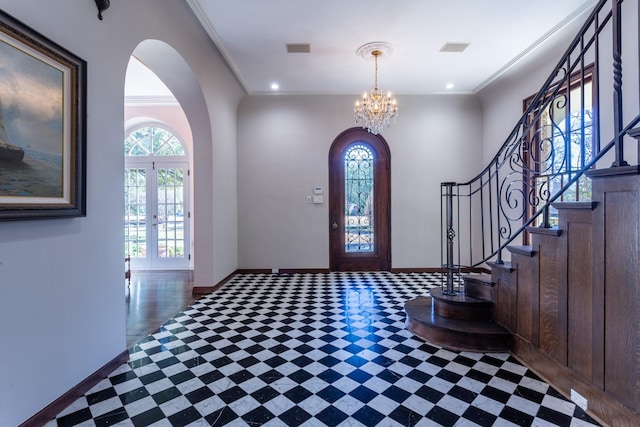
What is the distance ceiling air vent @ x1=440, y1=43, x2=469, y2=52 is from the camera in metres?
3.98

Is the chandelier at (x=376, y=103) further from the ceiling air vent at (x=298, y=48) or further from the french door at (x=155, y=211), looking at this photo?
the french door at (x=155, y=211)

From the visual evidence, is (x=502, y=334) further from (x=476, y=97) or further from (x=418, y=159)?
(x=476, y=97)

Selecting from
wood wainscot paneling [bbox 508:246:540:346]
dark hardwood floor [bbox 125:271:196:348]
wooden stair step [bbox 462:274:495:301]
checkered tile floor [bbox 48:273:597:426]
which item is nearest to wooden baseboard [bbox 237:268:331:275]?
dark hardwood floor [bbox 125:271:196:348]

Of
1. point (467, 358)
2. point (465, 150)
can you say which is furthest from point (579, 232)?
point (465, 150)

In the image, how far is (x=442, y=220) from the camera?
5.67 m

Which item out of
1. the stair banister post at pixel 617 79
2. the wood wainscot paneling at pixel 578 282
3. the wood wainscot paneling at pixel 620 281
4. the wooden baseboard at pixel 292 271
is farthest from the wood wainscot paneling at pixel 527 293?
the wooden baseboard at pixel 292 271

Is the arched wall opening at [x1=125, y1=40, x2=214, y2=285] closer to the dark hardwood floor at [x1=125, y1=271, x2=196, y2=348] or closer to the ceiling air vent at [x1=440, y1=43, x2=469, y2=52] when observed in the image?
the dark hardwood floor at [x1=125, y1=271, x2=196, y2=348]

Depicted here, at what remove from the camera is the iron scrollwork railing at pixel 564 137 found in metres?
1.95

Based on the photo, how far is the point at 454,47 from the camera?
4051mm

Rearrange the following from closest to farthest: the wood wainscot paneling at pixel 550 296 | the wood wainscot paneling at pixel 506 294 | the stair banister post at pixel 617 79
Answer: the stair banister post at pixel 617 79
the wood wainscot paneling at pixel 550 296
the wood wainscot paneling at pixel 506 294

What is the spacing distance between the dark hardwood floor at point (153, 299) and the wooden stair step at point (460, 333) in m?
2.69

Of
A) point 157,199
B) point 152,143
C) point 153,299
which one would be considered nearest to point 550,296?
point 153,299

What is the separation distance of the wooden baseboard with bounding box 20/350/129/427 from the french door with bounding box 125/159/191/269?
3.90m

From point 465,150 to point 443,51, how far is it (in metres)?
2.18
